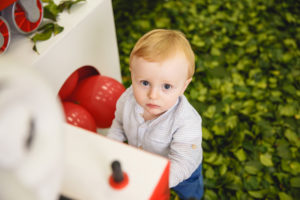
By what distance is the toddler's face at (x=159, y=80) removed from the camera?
0.80m

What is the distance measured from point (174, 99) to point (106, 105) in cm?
49

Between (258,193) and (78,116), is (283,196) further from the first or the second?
(78,116)

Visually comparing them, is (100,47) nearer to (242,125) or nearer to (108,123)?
(108,123)

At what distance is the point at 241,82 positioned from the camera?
6.25ft

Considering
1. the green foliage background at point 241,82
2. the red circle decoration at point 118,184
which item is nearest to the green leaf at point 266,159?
the green foliage background at point 241,82

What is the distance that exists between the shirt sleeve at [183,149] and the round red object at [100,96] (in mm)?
443

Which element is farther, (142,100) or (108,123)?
(108,123)

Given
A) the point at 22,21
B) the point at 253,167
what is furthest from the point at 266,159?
the point at 22,21

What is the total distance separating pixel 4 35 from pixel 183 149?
71 centimetres

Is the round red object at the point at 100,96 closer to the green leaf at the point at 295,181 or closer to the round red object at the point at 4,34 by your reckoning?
the round red object at the point at 4,34

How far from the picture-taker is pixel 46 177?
317 mm

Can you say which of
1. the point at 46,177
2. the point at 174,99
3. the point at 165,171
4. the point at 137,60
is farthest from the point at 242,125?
the point at 46,177

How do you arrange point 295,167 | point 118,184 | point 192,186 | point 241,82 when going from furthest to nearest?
point 241,82 → point 295,167 → point 192,186 → point 118,184

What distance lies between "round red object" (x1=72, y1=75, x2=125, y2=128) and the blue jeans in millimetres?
451
